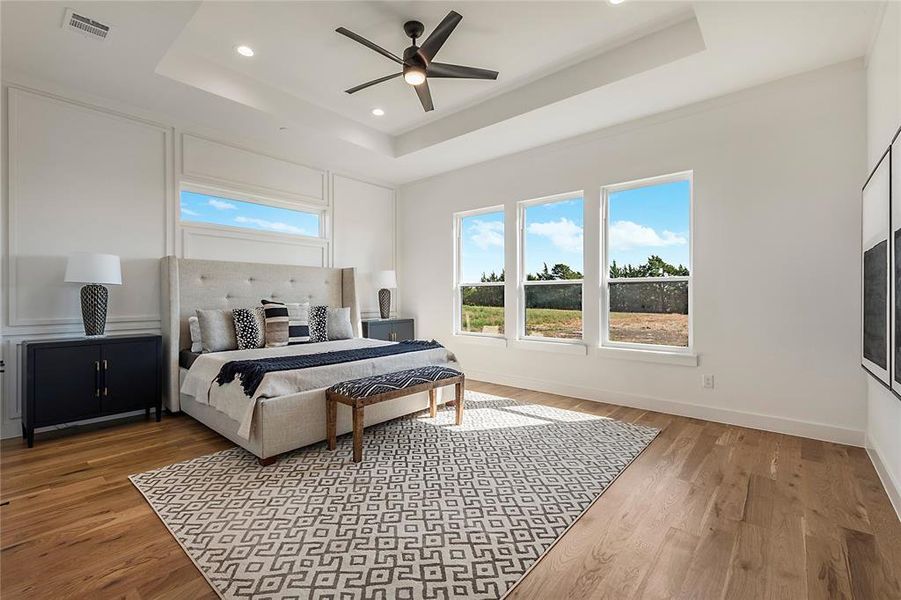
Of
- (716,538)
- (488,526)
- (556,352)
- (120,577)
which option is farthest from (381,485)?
(556,352)

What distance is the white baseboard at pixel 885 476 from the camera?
210 cm

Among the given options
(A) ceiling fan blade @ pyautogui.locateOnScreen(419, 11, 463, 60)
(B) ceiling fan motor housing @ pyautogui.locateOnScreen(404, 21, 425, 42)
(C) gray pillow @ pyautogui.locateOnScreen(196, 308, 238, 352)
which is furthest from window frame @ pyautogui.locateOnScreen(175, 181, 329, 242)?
(A) ceiling fan blade @ pyautogui.locateOnScreen(419, 11, 463, 60)

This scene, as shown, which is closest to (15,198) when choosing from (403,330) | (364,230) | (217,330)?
(217,330)

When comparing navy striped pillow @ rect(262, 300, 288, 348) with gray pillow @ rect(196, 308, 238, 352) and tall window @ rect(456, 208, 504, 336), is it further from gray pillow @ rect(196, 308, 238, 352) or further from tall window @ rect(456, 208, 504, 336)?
tall window @ rect(456, 208, 504, 336)

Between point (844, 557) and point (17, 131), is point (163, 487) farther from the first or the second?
point (844, 557)

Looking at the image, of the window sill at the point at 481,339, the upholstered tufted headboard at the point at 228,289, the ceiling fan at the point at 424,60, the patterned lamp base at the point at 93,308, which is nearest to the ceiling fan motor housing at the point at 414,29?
the ceiling fan at the point at 424,60

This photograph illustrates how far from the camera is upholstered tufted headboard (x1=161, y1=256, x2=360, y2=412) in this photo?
374cm

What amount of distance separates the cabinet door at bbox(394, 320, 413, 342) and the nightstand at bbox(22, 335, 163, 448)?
2.77 m

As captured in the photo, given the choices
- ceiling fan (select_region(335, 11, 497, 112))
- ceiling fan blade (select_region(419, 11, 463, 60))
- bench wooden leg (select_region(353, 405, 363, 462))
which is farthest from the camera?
bench wooden leg (select_region(353, 405, 363, 462))

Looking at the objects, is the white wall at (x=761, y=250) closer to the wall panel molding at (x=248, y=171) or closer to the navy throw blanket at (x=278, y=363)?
the navy throw blanket at (x=278, y=363)

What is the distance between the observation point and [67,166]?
3396 millimetres

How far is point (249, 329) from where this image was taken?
3.87 meters

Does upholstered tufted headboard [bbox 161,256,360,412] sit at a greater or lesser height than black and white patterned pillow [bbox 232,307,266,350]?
greater

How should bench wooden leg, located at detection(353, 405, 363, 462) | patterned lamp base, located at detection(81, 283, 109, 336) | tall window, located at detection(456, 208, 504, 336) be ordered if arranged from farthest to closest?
tall window, located at detection(456, 208, 504, 336)
patterned lamp base, located at detection(81, 283, 109, 336)
bench wooden leg, located at detection(353, 405, 363, 462)
